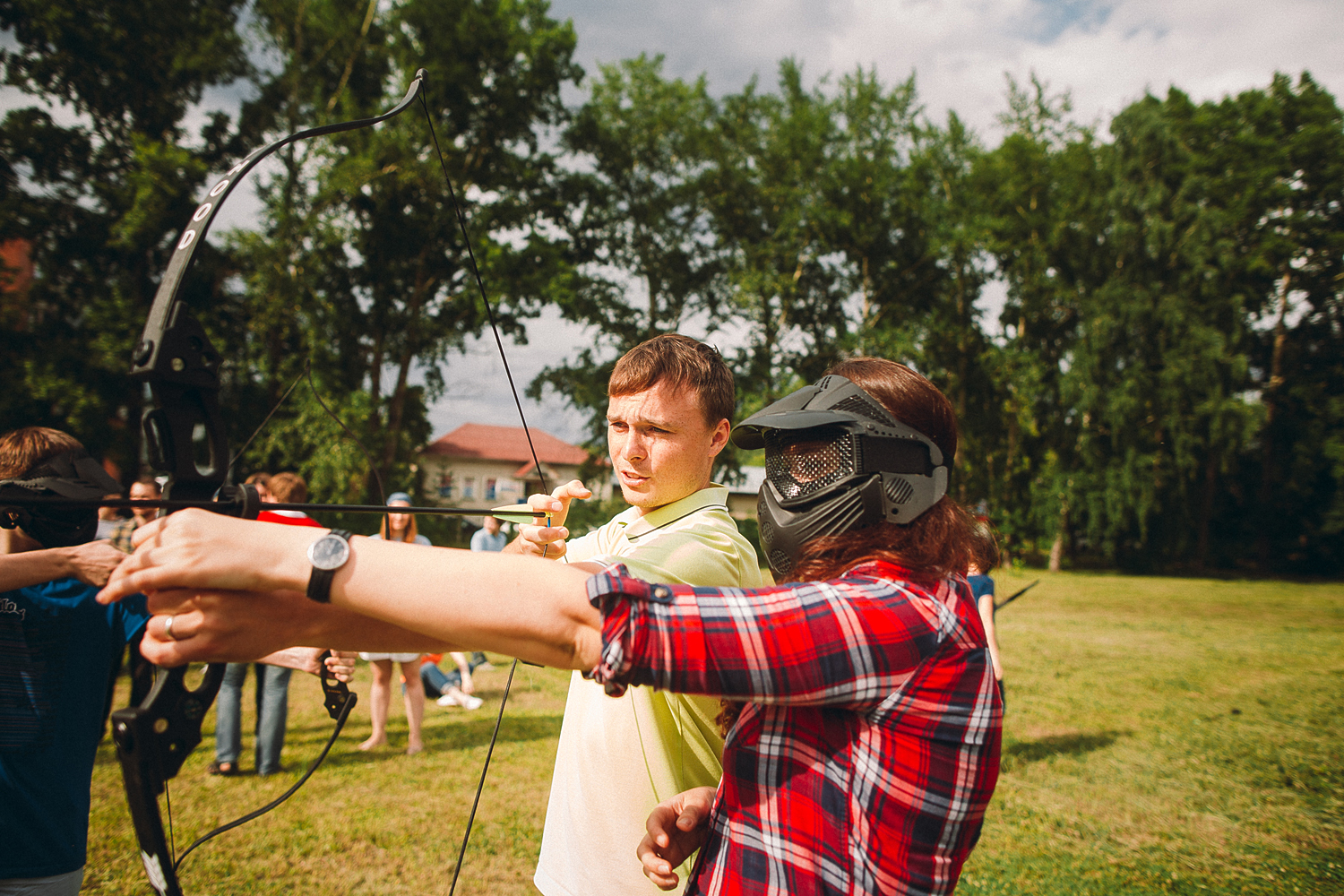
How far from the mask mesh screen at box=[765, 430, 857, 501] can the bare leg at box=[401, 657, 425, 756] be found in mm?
5435

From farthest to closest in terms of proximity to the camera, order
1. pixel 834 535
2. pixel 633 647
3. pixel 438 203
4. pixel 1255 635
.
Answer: pixel 438 203 → pixel 1255 635 → pixel 834 535 → pixel 633 647

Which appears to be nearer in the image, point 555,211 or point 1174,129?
point 555,211

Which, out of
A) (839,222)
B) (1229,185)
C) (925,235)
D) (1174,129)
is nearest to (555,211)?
(839,222)

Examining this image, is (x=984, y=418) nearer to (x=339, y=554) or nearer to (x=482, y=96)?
(x=482, y=96)

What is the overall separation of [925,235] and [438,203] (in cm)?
1918

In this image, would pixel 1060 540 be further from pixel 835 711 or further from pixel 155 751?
pixel 155 751

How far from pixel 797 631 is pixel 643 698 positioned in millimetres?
945

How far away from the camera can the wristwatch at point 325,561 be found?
88cm

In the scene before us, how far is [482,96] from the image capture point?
2075cm

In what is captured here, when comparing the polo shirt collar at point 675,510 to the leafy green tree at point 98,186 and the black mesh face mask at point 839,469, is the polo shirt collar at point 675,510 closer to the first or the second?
the black mesh face mask at point 839,469

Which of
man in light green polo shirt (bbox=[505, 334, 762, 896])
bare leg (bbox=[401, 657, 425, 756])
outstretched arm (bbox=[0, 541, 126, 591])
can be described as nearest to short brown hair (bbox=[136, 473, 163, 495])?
outstretched arm (bbox=[0, 541, 126, 591])

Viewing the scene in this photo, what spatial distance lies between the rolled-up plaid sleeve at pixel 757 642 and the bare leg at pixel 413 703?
5.64m

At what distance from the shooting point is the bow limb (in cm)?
118

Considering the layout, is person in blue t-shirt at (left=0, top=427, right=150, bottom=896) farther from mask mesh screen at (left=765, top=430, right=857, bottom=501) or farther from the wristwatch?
mask mesh screen at (left=765, top=430, right=857, bottom=501)
